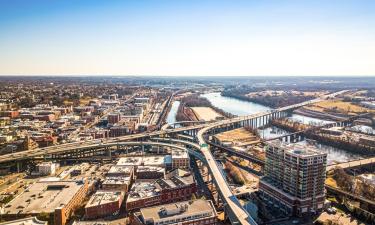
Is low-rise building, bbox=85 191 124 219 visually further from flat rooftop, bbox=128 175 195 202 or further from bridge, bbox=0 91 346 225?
bridge, bbox=0 91 346 225

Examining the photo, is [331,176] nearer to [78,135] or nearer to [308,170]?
[308,170]

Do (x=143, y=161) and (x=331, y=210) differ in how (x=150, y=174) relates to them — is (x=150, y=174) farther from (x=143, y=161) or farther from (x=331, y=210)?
(x=331, y=210)

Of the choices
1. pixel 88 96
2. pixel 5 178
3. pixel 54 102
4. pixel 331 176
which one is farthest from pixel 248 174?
pixel 88 96

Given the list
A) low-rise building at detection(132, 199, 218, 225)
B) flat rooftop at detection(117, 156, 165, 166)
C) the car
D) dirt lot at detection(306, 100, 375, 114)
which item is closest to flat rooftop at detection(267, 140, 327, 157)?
the car

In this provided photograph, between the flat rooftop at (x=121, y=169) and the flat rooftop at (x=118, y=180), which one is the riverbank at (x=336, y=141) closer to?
the flat rooftop at (x=121, y=169)

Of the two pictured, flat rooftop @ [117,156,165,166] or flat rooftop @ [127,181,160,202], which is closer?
flat rooftop @ [127,181,160,202]

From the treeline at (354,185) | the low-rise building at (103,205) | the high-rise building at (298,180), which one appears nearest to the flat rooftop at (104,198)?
the low-rise building at (103,205)

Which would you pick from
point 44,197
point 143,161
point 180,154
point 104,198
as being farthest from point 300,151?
point 44,197
